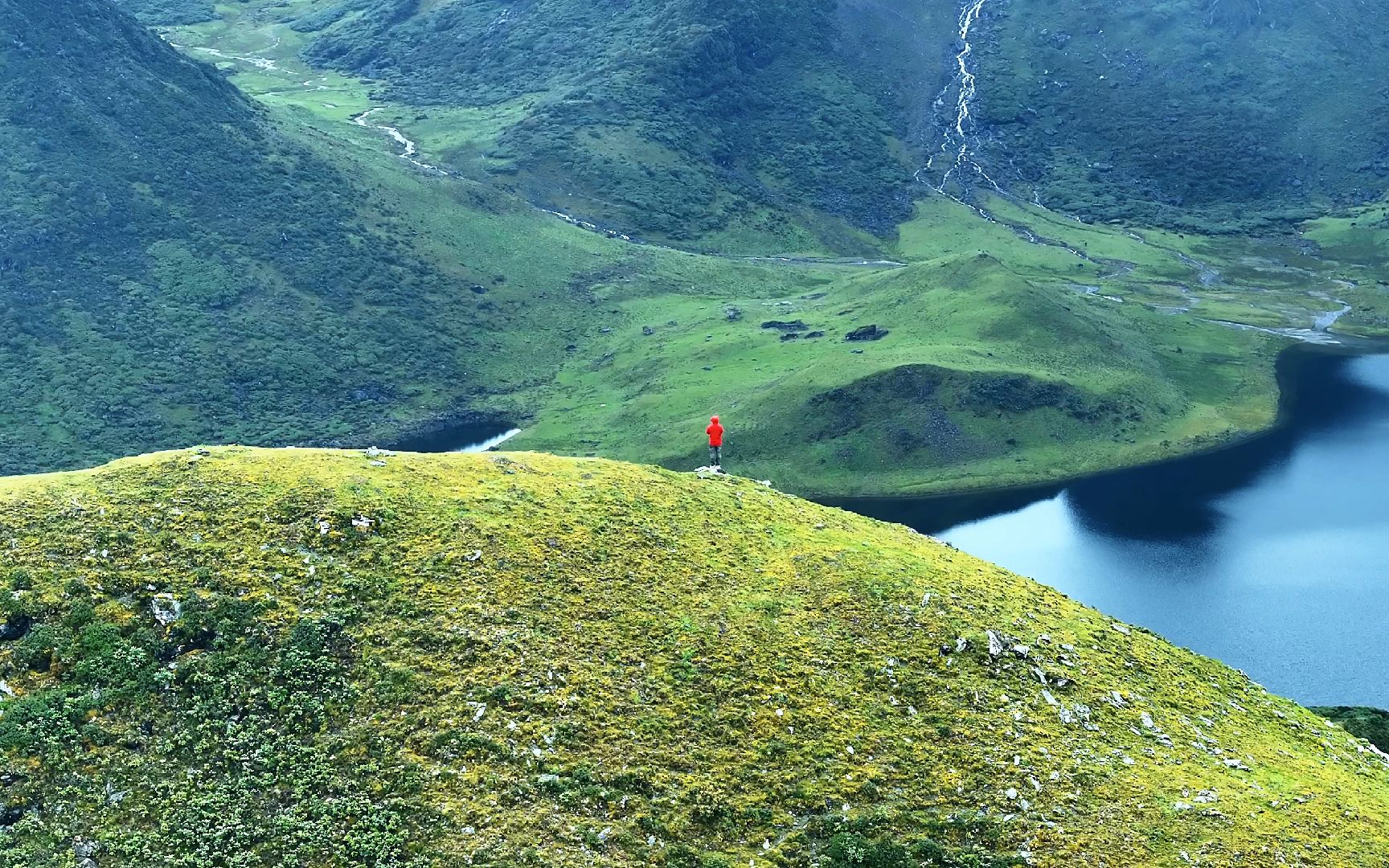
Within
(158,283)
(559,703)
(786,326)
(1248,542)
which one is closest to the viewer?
(559,703)

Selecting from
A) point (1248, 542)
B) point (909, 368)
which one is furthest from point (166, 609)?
point (909, 368)

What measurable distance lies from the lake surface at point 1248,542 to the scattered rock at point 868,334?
42948 mm

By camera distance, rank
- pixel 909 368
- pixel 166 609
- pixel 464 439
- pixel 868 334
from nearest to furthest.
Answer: pixel 166 609, pixel 909 368, pixel 464 439, pixel 868 334

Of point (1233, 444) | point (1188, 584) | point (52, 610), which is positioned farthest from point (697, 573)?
point (1233, 444)

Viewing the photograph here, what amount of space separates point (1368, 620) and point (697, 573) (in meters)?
74.0

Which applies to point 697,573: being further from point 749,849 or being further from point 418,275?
point 418,275

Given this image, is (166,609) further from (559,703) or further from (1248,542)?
(1248,542)

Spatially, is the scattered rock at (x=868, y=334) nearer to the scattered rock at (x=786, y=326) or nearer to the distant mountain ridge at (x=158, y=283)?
the scattered rock at (x=786, y=326)

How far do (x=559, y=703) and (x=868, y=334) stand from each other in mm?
138070

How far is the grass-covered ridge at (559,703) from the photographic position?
30.8 m

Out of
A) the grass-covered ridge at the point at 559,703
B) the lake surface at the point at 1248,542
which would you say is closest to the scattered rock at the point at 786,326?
the lake surface at the point at 1248,542

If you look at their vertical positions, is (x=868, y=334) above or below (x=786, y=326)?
above

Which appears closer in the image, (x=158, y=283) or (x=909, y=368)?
(x=909, y=368)

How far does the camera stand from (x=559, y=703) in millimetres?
34156
